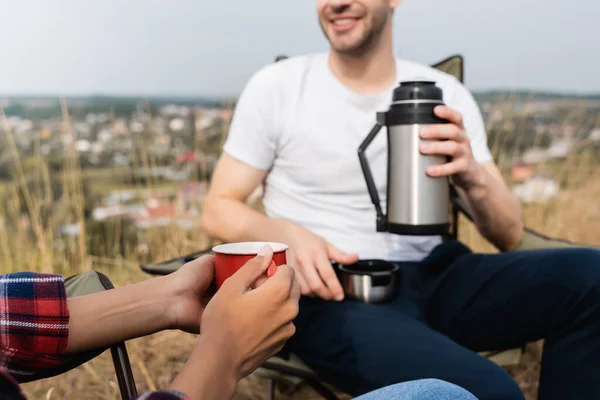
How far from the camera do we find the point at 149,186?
3.28 meters

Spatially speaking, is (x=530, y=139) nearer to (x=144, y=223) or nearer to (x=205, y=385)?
(x=144, y=223)

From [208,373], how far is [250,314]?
0.11 m

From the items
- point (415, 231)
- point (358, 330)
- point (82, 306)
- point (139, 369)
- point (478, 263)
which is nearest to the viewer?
point (82, 306)

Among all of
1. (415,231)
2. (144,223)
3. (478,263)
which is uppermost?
(415,231)

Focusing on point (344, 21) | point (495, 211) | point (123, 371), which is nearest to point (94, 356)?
point (123, 371)

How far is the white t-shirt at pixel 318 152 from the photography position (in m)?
1.89

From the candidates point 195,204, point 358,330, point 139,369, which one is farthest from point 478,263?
point 195,204

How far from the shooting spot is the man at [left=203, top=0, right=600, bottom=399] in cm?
137

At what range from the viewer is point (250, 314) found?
83 cm

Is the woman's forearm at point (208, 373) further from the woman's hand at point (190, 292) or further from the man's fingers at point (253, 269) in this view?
the woman's hand at point (190, 292)

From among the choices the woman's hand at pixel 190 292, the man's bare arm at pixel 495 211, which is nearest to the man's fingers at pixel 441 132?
the man's bare arm at pixel 495 211

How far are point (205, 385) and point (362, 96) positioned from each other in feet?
4.56

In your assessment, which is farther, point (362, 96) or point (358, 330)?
point (362, 96)

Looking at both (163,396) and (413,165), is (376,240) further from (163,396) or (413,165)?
(163,396)
